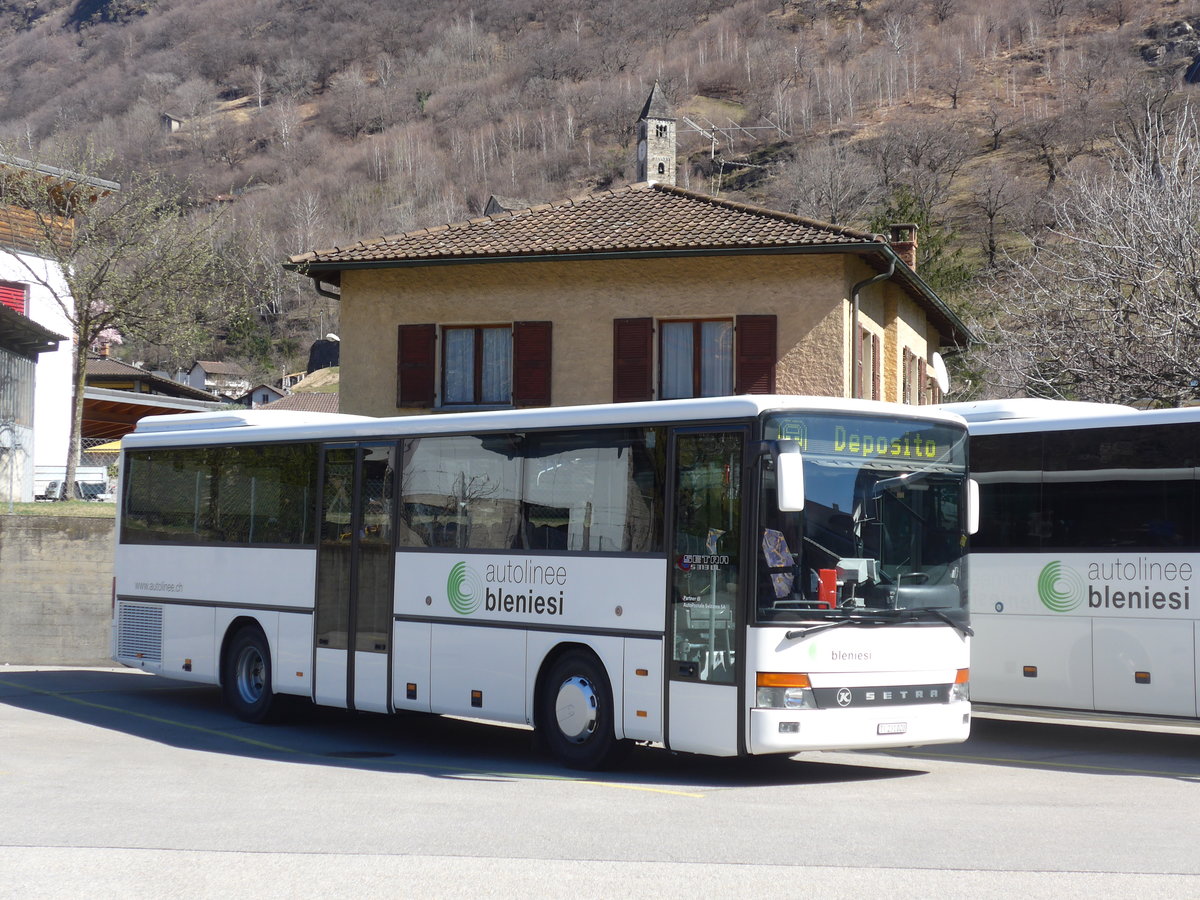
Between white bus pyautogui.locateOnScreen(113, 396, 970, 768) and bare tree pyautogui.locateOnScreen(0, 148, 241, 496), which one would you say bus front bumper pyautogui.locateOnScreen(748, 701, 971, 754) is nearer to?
white bus pyautogui.locateOnScreen(113, 396, 970, 768)

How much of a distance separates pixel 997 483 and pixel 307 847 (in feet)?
26.0

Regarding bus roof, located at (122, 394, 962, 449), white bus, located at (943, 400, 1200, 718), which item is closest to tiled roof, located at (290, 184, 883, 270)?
bus roof, located at (122, 394, 962, 449)

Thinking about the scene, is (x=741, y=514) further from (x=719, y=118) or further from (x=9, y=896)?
(x=719, y=118)

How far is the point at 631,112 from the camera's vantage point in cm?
15912

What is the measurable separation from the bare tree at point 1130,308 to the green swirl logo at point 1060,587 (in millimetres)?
Answer: 11301

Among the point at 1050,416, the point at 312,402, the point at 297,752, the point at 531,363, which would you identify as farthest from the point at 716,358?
the point at 312,402

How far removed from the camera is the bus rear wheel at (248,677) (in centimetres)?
1444

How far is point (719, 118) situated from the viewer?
154750mm

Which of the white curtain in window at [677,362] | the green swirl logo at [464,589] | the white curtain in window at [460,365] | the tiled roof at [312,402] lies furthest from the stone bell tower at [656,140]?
the green swirl logo at [464,589]

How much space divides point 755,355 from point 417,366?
6.25 metres

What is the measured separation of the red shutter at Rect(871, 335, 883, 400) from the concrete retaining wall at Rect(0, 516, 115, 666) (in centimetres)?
1394

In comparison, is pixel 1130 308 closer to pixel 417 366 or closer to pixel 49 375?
pixel 417 366

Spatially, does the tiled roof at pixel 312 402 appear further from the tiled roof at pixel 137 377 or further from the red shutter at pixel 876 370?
the red shutter at pixel 876 370

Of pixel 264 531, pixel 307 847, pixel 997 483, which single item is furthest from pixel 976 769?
pixel 264 531
